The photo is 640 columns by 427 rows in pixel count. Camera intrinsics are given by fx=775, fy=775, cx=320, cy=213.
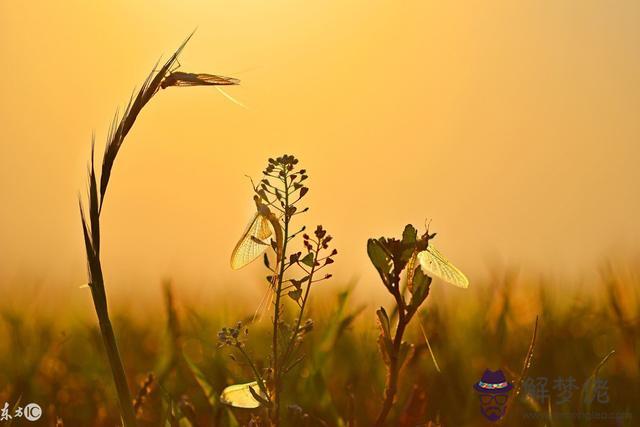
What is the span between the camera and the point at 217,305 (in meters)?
3.32

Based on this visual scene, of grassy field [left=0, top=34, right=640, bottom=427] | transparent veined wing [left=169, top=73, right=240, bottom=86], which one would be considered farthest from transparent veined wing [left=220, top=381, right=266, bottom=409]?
transparent veined wing [left=169, top=73, right=240, bottom=86]

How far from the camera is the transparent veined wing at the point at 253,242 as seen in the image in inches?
57.7

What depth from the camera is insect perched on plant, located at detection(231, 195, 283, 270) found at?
1.46 m

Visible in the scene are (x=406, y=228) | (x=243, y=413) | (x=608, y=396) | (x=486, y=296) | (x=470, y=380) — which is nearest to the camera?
(x=406, y=228)

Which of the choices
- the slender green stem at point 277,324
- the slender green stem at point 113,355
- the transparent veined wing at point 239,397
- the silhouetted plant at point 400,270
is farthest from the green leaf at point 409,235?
the slender green stem at point 113,355

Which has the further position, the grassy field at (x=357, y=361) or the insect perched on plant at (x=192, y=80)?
the grassy field at (x=357, y=361)

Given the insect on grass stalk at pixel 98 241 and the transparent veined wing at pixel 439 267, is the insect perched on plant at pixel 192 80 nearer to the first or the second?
the insect on grass stalk at pixel 98 241

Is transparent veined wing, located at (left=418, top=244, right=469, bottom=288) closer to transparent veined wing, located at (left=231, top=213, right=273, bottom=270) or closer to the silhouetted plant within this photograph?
the silhouetted plant

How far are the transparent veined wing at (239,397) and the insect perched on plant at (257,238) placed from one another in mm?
228

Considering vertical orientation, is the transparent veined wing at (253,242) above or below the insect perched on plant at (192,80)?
below

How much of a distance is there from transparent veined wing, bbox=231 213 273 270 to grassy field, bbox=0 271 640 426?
2.12ft

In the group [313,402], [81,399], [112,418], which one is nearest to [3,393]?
[81,399]

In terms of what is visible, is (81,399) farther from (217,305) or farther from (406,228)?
(406,228)

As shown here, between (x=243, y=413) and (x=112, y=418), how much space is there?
478 millimetres
